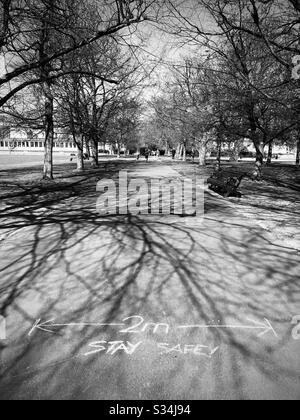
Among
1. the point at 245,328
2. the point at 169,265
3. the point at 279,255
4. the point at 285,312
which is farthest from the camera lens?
the point at 279,255

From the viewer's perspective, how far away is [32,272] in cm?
531

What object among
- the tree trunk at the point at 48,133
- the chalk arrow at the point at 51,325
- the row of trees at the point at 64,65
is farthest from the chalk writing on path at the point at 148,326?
the tree trunk at the point at 48,133

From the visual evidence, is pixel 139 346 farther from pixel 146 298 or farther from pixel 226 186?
pixel 226 186

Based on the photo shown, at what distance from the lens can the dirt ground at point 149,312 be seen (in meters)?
2.92

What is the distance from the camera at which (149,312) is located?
4.11 m

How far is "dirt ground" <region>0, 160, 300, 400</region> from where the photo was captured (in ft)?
9.57

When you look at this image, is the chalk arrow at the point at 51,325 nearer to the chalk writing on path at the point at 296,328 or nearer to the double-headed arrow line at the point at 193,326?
the double-headed arrow line at the point at 193,326

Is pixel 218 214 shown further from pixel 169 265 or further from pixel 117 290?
pixel 117 290

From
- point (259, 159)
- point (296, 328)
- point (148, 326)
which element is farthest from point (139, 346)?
point (259, 159)

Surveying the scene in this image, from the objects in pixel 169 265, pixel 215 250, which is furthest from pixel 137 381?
pixel 215 250

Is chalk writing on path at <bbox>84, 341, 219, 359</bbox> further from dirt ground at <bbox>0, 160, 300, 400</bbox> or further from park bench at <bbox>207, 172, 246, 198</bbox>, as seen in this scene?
park bench at <bbox>207, 172, 246, 198</bbox>

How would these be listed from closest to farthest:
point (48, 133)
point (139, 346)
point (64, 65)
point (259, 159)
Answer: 1. point (139, 346)
2. point (64, 65)
3. point (48, 133)
4. point (259, 159)

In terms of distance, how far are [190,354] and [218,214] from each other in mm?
7171

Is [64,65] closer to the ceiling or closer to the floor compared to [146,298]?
closer to the ceiling
